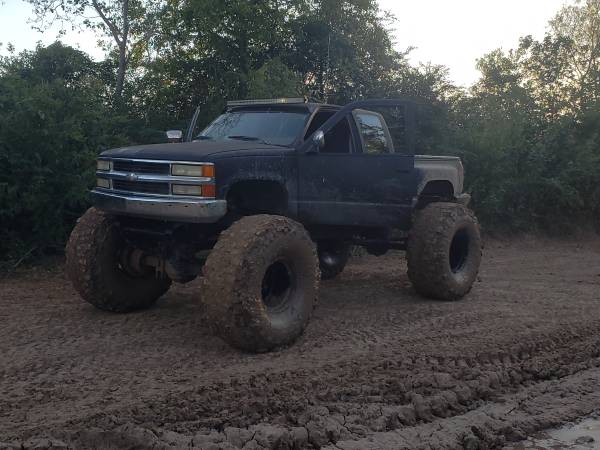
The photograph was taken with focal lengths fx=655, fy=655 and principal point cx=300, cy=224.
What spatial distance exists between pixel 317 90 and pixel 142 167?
8671 millimetres

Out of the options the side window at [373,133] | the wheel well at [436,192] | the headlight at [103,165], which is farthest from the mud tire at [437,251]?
the headlight at [103,165]

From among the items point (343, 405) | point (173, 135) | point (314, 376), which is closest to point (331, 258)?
point (173, 135)

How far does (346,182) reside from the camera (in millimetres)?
6258

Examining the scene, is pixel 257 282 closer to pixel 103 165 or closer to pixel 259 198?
pixel 259 198

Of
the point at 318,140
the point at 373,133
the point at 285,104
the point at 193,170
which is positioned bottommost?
the point at 193,170

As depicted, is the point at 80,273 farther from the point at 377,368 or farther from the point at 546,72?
the point at 546,72

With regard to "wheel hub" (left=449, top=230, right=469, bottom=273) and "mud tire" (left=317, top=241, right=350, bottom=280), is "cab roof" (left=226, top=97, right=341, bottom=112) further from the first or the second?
"wheel hub" (left=449, top=230, right=469, bottom=273)

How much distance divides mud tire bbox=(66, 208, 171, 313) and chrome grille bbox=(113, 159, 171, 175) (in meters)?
0.64

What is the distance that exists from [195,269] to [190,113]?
278 inches

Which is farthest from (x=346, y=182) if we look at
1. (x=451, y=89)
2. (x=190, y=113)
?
(x=451, y=89)

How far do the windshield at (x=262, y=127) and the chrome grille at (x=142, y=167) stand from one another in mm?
1148

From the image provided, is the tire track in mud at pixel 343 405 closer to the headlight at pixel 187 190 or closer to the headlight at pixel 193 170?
the headlight at pixel 187 190

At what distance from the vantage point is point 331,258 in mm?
8469

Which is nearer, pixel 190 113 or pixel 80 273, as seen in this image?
pixel 80 273
